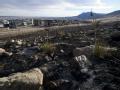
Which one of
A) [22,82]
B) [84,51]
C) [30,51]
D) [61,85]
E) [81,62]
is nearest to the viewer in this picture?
[22,82]

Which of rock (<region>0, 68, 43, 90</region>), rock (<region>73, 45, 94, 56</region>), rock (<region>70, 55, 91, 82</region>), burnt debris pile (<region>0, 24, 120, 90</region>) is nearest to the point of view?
rock (<region>0, 68, 43, 90</region>)

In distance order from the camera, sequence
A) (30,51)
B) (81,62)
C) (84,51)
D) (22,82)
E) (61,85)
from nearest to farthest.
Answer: (22,82) < (61,85) < (81,62) < (84,51) < (30,51)

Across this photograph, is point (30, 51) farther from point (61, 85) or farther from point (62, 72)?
point (61, 85)

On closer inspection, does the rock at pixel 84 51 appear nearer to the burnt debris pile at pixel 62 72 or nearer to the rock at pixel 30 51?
the burnt debris pile at pixel 62 72

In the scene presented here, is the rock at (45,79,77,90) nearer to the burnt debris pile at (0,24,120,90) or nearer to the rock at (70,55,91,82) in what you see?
the burnt debris pile at (0,24,120,90)

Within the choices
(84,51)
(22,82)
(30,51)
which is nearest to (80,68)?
(84,51)

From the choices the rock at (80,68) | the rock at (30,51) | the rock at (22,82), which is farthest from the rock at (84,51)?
the rock at (22,82)

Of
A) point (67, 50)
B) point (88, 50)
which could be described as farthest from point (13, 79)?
point (67, 50)

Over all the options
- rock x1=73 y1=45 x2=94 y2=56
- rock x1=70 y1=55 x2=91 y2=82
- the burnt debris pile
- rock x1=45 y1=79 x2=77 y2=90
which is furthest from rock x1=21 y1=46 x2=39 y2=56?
rock x1=45 y1=79 x2=77 y2=90

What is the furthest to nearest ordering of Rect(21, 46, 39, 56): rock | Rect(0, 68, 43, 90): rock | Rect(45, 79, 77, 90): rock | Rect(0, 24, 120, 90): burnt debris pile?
Rect(21, 46, 39, 56): rock < Rect(45, 79, 77, 90): rock < Rect(0, 24, 120, 90): burnt debris pile < Rect(0, 68, 43, 90): rock

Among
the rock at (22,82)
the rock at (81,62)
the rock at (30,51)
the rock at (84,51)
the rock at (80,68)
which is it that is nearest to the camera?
the rock at (22,82)

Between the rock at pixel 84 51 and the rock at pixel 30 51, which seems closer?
the rock at pixel 84 51

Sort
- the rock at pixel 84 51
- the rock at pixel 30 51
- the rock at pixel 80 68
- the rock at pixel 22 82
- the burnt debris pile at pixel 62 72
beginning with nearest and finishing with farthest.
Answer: the rock at pixel 22 82 < the burnt debris pile at pixel 62 72 < the rock at pixel 80 68 < the rock at pixel 84 51 < the rock at pixel 30 51

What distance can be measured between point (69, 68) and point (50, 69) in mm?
677
